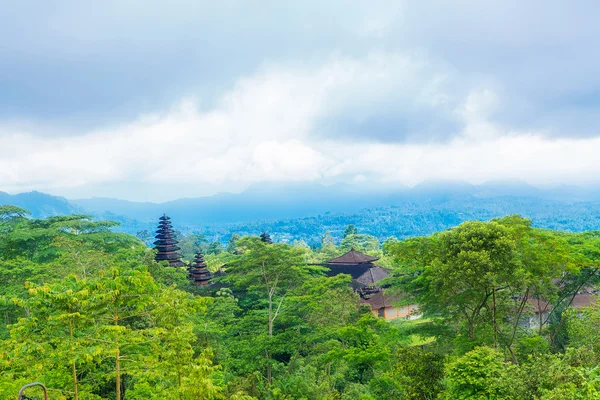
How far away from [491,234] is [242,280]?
10199 millimetres

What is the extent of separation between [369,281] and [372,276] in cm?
61

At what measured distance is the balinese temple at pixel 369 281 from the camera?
30.2 meters

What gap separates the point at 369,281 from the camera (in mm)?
34625

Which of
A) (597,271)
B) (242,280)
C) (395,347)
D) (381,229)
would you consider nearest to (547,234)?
(597,271)

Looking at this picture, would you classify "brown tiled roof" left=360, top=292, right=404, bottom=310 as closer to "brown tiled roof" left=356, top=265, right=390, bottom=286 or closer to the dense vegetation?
"brown tiled roof" left=356, top=265, right=390, bottom=286

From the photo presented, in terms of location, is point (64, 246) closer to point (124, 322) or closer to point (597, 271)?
point (124, 322)

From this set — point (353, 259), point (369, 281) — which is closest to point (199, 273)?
point (369, 281)

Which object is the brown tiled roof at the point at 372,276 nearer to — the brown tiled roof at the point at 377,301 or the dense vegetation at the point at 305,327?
the brown tiled roof at the point at 377,301

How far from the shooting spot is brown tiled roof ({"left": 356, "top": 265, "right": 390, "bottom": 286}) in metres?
34.5

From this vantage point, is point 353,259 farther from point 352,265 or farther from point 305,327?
point 305,327

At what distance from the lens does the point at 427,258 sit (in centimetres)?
1388

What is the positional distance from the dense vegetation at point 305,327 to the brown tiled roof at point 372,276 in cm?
1047

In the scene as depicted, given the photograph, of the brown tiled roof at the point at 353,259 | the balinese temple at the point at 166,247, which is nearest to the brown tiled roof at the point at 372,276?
the brown tiled roof at the point at 353,259

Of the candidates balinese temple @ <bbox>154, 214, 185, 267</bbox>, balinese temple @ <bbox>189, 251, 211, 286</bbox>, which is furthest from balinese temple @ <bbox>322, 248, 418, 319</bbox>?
balinese temple @ <bbox>154, 214, 185, 267</bbox>
